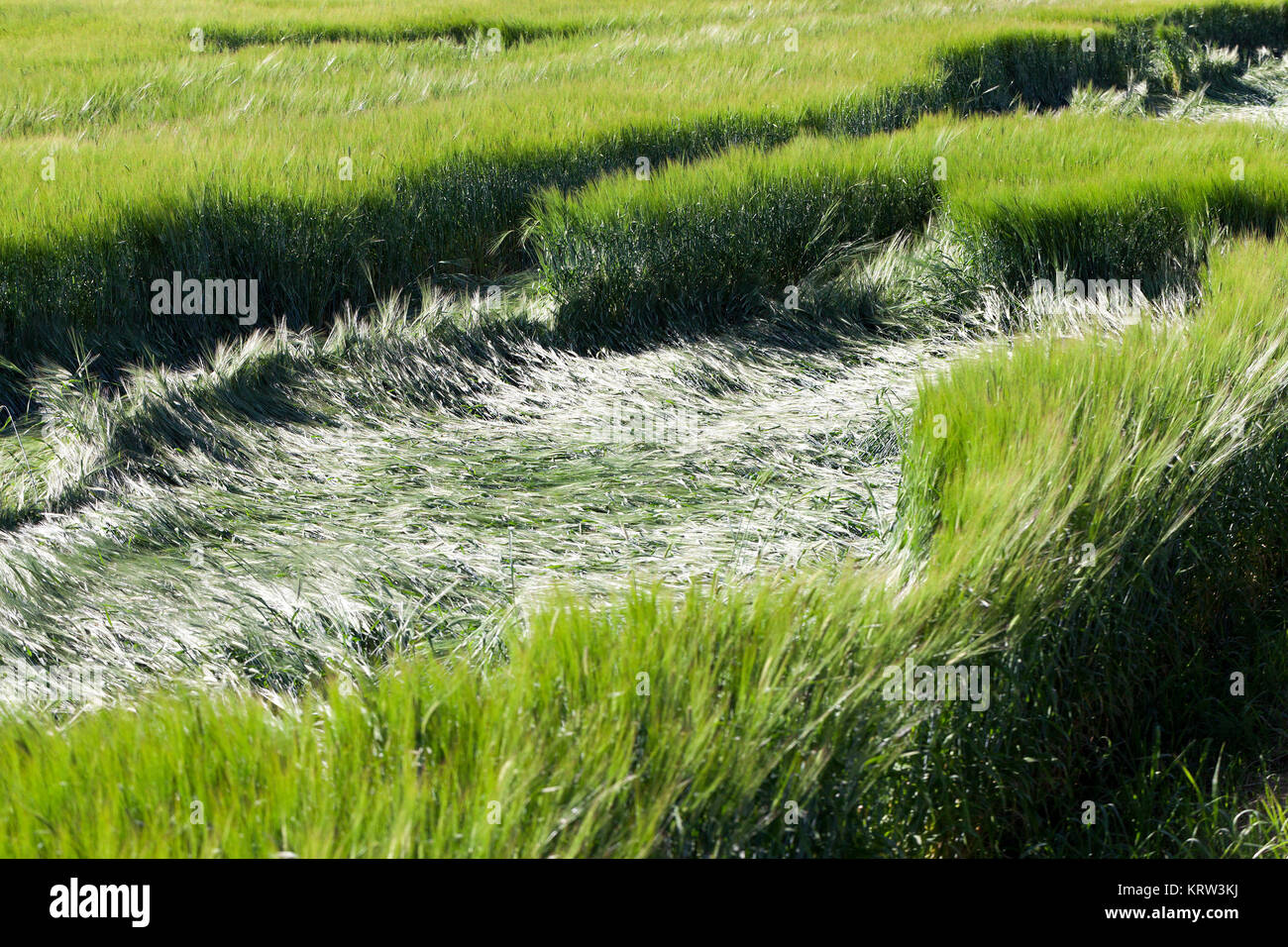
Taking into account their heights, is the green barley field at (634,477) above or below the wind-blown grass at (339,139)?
below

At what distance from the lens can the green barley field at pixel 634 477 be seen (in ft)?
4.65

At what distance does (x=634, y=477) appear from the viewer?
126 inches

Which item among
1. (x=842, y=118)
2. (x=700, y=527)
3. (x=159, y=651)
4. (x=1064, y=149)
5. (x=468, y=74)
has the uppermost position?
(x=468, y=74)

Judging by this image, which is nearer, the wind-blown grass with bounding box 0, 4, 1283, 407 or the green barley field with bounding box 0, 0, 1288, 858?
the green barley field with bounding box 0, 0, 1288, 858

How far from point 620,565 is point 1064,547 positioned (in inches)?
43.6

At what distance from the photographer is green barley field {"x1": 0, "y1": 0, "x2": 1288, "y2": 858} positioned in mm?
1417

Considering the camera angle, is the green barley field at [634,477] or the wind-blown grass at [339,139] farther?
the wind-blown grass at [339,139]

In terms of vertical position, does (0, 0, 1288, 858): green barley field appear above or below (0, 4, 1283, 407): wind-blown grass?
below

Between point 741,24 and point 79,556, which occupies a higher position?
point 741,24
